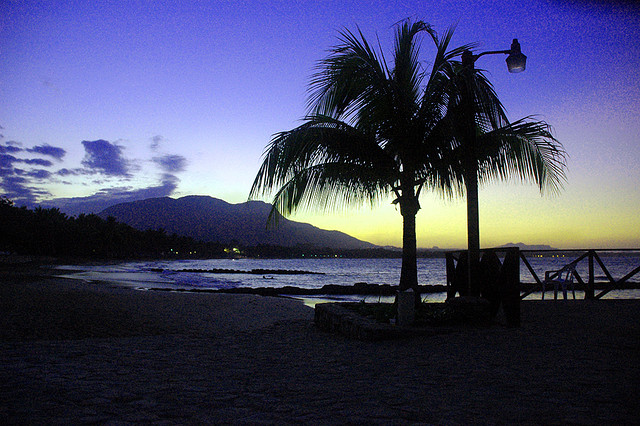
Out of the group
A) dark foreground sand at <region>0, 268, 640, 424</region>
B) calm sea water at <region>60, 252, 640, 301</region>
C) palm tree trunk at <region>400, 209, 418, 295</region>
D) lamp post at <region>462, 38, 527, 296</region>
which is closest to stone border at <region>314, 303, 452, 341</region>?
dark foreground sand at <region>0, 268, 640, 424</region>

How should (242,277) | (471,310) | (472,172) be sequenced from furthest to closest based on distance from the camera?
(242,277)
(472,172)
(471,310)

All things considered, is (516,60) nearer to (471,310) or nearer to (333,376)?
(471,310)

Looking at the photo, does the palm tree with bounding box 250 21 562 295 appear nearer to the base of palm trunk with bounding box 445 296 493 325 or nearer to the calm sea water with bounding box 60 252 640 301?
the base of palm trunk with bounding box 445 296 493 325

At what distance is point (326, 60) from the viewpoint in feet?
24.8

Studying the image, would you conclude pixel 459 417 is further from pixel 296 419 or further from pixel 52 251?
pixel 52 251

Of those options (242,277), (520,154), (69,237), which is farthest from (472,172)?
(69,237)

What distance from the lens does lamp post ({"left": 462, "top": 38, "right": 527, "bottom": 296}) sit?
21.4 ft

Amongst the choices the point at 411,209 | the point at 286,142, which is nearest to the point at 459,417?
the point at 411,209

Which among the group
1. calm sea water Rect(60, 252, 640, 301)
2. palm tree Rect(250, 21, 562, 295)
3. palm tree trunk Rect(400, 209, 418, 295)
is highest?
palm tree Rect(250, 21, 562, 295)

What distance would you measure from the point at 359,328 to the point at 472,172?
302cm

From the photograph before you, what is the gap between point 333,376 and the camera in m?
4.11

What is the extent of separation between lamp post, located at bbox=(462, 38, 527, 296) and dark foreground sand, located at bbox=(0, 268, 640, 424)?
3.68 feet

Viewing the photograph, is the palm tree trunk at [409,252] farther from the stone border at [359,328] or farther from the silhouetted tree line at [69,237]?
the silhouetted tree line at [69,237]

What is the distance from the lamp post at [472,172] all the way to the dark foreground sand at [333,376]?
3.68 ft
